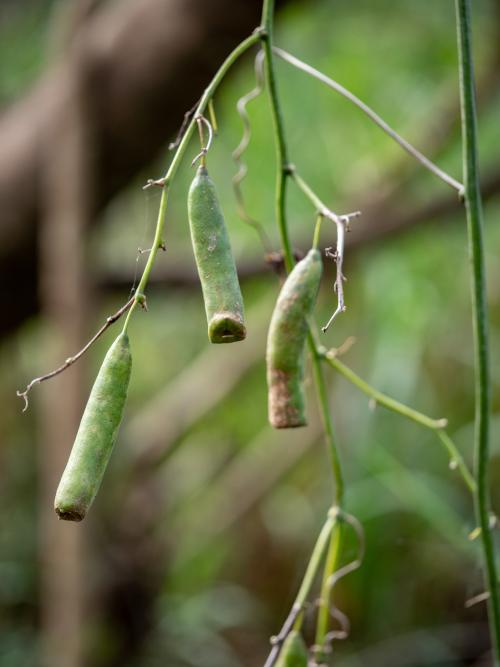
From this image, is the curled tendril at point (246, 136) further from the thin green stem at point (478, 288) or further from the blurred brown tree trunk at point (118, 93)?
the blurred brown tree trunk at point (118, 93)

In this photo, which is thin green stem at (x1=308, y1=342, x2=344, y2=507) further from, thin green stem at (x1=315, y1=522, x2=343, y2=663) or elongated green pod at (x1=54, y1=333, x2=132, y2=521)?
elongated green pod at (x1=54, y1=333, x2=132, y2=521)

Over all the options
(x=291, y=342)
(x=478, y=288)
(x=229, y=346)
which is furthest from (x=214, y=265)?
(x=229, y=346)

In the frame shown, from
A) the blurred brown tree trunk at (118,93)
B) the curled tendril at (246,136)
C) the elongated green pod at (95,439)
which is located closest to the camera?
the elongated green pod at (95,439)

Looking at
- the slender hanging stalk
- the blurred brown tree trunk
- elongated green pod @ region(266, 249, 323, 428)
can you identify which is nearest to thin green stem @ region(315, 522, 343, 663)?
the slender hanging stalk

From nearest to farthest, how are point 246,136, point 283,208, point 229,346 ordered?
point 283,208 < point 246,136 < point 229,346

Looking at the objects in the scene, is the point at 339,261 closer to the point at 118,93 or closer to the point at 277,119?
the point at 277,119

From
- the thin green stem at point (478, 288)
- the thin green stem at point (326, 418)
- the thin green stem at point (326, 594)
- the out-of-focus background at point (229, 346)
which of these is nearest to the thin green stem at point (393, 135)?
the thin green stem at point (478, 288)
